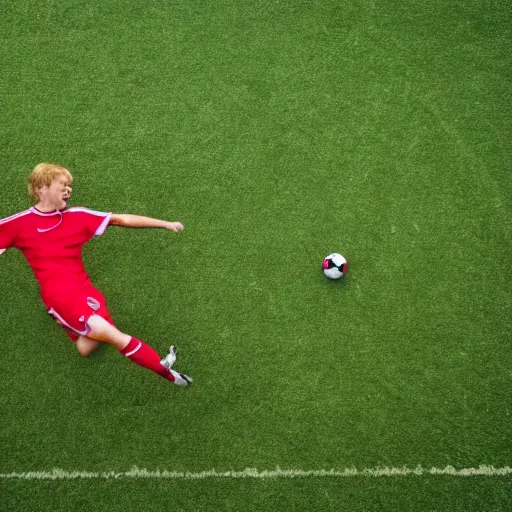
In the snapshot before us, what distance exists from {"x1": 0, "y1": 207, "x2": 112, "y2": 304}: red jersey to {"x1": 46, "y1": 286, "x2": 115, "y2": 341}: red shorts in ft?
0.17

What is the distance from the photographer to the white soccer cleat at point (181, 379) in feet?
13.7

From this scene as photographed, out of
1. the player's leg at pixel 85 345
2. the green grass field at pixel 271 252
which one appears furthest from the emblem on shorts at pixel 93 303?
the green grass field at pixel 271 252

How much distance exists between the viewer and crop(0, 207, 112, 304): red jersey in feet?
12.9

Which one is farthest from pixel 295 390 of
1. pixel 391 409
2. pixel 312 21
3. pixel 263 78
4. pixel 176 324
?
pixel 312 21

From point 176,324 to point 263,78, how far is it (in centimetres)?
246

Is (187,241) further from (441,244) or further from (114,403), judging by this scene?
(441,244)

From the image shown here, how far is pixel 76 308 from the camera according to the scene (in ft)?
12.8

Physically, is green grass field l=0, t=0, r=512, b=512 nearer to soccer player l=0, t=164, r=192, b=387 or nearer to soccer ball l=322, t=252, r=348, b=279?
soccer ball l=322, t=252, r=348, b=279

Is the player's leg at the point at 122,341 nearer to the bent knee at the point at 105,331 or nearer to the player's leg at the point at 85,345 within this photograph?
the bent knee at the point at 105,331

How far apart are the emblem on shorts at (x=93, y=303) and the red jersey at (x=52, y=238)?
0.12m

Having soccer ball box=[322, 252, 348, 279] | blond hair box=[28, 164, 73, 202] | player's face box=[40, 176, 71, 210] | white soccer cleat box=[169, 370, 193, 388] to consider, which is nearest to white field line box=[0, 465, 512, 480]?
white soccer cleat box=[169, 370, 193, 388]

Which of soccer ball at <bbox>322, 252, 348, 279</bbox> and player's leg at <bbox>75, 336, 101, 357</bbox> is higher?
soccer ball at <bbox>322, 252, 348, 279</bbox>

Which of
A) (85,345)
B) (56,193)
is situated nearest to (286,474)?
(85,345)

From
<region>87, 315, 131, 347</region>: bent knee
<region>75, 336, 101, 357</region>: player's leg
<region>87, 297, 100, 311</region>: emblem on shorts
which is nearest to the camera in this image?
<region>87, 315, 131, 347</region>: bent knee
